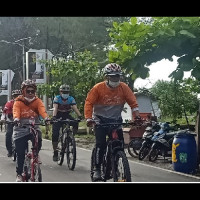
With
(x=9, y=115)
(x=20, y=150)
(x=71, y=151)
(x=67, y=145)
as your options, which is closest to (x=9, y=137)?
(x=9, y=115)

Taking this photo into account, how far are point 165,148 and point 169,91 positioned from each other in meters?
1.37

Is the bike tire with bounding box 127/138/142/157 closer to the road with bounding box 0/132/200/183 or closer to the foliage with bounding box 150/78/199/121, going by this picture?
the road with bounding box 0/132/200/183

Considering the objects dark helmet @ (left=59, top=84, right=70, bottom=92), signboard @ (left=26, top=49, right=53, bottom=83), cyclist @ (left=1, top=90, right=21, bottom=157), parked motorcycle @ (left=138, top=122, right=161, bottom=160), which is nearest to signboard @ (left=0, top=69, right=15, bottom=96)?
cyclist @ (left=1, top=90, right=21, bottom=157)

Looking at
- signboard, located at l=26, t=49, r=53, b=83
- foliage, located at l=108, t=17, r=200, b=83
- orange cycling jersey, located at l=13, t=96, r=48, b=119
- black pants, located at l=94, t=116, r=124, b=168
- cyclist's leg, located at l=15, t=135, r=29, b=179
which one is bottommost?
cyclist's leg, located at l=15, t=135, r=29, b=179

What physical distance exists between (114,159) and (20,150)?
107 centimetres

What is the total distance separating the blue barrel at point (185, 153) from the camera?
6.99 m

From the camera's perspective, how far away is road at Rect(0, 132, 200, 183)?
567 centimetres

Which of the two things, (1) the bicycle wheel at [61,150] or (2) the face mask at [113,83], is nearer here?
(2) the face mask at [113,83]

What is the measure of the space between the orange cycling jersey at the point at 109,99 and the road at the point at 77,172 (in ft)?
2.67

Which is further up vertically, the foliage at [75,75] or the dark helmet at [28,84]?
the foliage at [75,75]

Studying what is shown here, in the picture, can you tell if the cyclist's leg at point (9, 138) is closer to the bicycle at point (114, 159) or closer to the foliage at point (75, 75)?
the foliage at point (75, 75)

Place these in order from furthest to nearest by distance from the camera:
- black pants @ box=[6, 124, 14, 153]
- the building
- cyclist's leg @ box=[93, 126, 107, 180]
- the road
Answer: black pants @ box=[6, 124, 14, 153] → the building → the road → cyclist's leg @ box=[93, 126, 107, 180]

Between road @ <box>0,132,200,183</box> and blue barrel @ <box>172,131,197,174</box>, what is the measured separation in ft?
0.76

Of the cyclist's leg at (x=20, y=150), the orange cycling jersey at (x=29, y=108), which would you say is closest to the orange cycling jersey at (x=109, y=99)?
the orange cycling jersey at (x=29, y=108)
